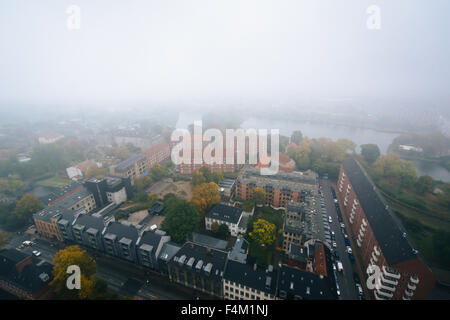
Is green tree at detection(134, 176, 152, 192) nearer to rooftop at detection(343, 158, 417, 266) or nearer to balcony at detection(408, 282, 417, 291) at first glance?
rooftop at detection(343, 158, 417, 266)

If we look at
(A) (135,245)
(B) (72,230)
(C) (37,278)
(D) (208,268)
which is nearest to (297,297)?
(D) (208,268)

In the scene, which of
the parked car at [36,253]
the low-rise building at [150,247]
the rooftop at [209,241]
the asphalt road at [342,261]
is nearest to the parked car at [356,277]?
the asphalt road at [342,261]

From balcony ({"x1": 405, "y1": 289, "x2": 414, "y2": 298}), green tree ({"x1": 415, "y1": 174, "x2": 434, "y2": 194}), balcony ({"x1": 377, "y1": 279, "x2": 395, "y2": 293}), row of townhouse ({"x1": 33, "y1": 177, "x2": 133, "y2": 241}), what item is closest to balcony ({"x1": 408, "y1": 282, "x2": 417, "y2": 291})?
balcony ({"x1": 405, "y1": 289, "x2": 414, "y2": 298})

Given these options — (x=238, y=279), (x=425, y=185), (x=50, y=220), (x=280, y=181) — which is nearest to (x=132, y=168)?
(x=50, y=220)

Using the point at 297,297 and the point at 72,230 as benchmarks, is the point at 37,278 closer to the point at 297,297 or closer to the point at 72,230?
the point at 72,230

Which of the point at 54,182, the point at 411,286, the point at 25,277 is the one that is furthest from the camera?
the point at 54,182

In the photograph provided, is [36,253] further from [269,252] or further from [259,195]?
[259,195]
